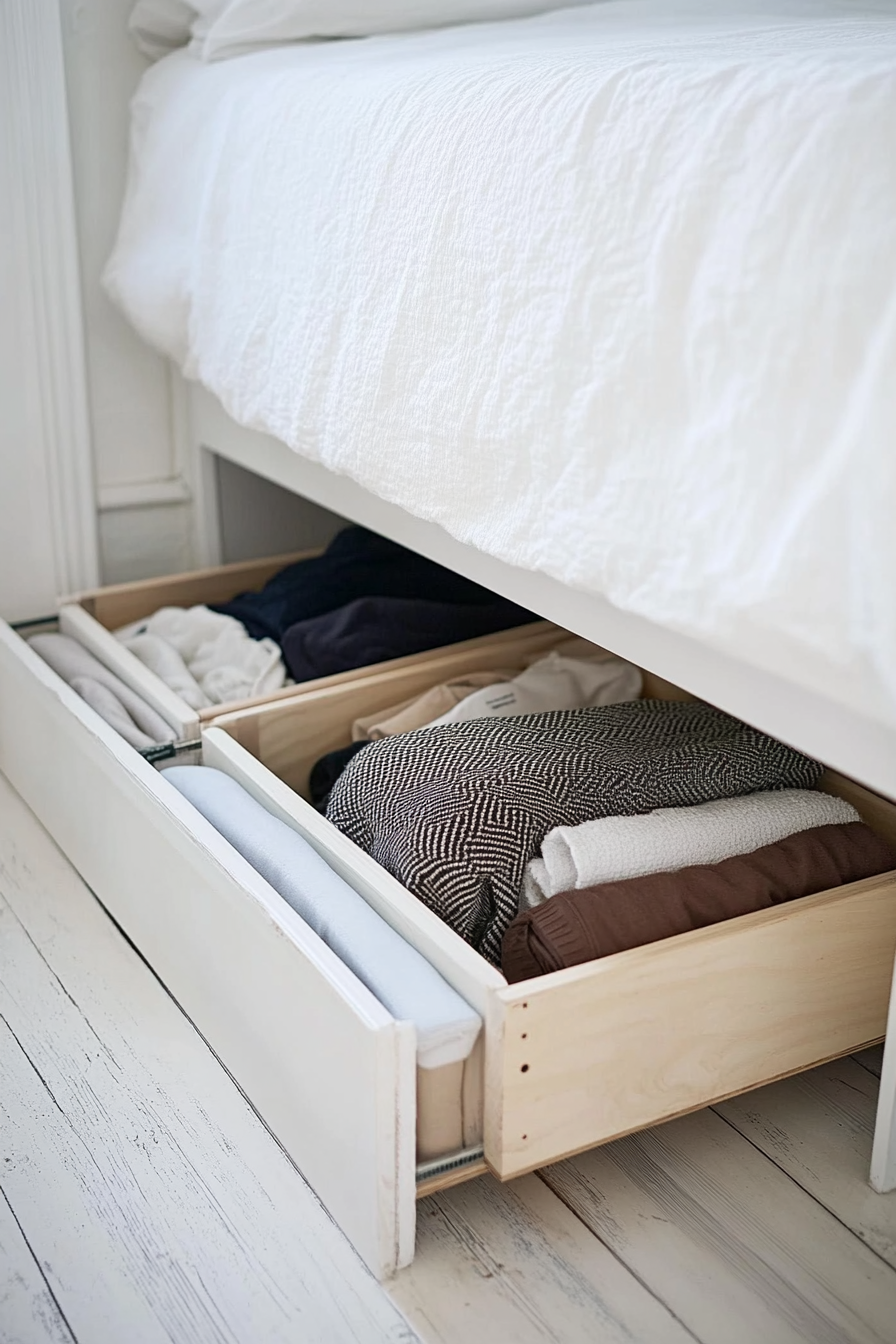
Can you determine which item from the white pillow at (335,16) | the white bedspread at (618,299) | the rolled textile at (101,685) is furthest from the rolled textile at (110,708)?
the white pillow at (335,16)

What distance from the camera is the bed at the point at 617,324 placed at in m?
0.71

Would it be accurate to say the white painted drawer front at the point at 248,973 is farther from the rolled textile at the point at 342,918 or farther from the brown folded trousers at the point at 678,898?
the brown folded trousers at the point at 678,898

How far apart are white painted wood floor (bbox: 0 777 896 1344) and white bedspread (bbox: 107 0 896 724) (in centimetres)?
43

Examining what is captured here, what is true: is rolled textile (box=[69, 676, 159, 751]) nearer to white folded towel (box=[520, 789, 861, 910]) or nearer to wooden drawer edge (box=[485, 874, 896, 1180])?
white folded towel (box=[520, 789, 861, 910])

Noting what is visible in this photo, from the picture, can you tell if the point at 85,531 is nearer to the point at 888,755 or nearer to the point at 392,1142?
the point at 392,1142

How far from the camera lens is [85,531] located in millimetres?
1784

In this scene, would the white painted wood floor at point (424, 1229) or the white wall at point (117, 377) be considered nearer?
the white painted wood floor at point (424, 1229)

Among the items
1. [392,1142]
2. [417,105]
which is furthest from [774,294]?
[392,1142]

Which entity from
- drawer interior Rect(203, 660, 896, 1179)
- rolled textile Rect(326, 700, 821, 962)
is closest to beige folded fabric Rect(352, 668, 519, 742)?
rolled textile Rect(326, 700, 821, 962)

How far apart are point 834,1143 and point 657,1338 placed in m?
0.26

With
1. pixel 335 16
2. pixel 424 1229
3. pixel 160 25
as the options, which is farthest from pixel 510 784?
pixel 160 25

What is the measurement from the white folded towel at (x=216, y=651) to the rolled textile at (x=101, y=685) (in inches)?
2.3

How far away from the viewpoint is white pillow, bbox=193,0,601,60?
139 cm

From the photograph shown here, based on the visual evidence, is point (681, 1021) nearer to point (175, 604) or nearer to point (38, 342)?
point (175, 604)
